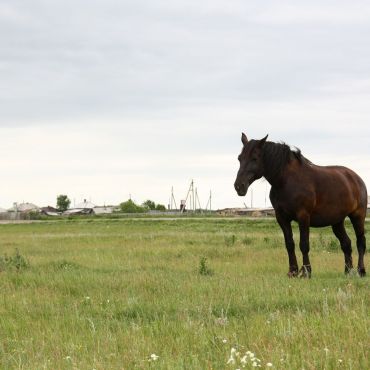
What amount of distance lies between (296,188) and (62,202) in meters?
139

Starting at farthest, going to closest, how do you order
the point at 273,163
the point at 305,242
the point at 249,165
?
the point at 305,242
the point at 273,163
the point at 249,165

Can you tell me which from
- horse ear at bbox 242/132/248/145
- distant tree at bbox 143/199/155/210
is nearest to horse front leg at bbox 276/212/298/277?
horse ear at bbox 242/132/248/145

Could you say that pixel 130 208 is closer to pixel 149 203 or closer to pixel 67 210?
pixel 149 203

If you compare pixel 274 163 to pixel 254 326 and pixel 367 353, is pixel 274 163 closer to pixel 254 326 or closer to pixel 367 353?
pixel 254 326

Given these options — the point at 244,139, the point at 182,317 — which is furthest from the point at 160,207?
Answer: the point at 182,317

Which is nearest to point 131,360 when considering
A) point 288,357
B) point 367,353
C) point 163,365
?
point 163,365

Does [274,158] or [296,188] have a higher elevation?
[274,158]

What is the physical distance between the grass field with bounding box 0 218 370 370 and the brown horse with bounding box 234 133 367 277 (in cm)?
100

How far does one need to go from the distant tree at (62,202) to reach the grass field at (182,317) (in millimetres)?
134838

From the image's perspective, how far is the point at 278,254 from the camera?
15.5m

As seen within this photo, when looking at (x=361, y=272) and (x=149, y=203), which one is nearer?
(x=361, y=272)

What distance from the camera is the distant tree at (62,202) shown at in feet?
476

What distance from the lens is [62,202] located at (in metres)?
145

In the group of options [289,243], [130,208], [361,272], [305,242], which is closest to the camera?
[305,242]
